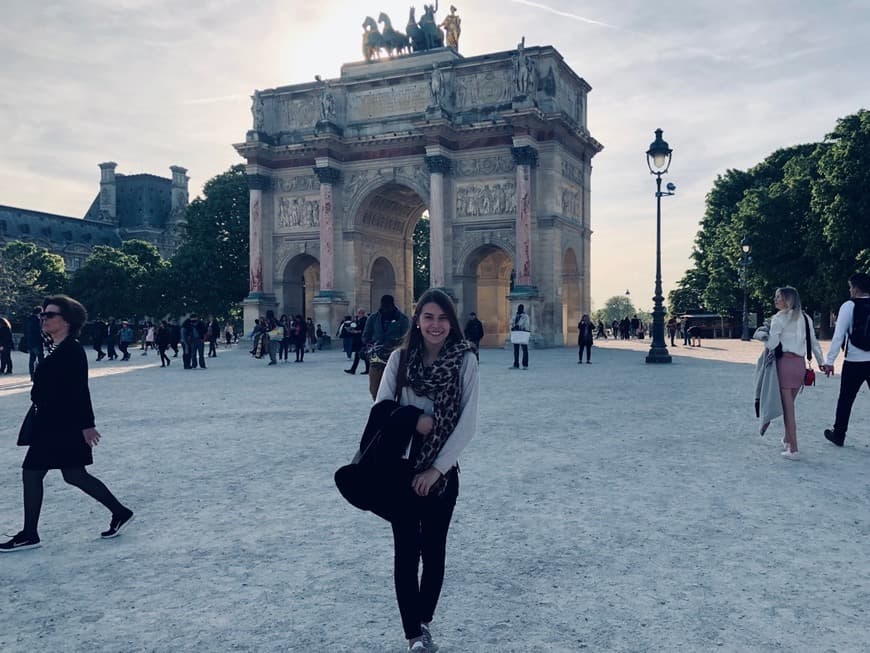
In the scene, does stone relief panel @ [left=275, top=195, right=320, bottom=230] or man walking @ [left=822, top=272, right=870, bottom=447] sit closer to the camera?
man walking @ [left=822, top=272, right=870, bottom=447]

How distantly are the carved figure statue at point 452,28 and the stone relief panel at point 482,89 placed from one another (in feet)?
13.4

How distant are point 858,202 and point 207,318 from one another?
41.3m

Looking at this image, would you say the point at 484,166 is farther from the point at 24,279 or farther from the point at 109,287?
the point at 24,279

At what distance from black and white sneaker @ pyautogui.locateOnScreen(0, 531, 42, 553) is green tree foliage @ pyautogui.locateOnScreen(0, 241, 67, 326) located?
2424 inches

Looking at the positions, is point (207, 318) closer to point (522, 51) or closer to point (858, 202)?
point (522, 51)

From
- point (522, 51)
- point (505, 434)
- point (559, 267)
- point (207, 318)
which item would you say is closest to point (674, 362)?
point (559, 267)

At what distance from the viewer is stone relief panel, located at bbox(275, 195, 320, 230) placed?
133 ft

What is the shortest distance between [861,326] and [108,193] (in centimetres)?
13214

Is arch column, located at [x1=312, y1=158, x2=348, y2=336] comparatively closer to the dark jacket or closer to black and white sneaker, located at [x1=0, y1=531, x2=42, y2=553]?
black and white sneaker, located at [x1=0, y1=531, x2=42, y2=553]

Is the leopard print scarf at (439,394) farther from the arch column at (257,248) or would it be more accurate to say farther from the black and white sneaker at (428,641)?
the arch column at (257,248)

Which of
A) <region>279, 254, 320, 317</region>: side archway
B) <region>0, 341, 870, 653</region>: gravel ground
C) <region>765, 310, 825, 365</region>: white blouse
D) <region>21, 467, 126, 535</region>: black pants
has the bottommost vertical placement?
<region>0, 341, 870, 653</region>: gravel ground

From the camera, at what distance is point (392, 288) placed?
4266cm

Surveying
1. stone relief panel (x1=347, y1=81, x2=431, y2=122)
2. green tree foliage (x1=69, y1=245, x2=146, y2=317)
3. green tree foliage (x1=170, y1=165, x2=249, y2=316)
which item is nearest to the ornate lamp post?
stone relief panel (x1=347, y1=81, x2=431, y2=122)

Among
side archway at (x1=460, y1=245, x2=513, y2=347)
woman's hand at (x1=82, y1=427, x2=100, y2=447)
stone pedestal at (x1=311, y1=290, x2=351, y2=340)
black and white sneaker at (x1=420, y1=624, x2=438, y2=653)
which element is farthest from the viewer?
side archway at (x1=460, y1=245, x2=513, y2=347)
